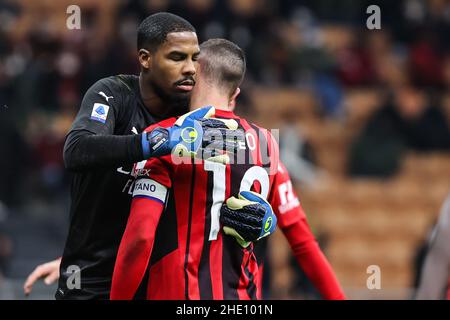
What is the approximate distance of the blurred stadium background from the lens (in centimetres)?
1257

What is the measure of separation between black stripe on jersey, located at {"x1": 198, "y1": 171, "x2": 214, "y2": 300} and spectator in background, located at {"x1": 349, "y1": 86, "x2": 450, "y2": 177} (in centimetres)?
945

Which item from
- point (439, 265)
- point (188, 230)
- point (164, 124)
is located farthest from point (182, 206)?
point (439, 265)

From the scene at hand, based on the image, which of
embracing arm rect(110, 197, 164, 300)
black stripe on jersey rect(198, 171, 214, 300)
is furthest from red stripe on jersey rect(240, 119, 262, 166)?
embracing arm rect(110, 197, 164, 300)

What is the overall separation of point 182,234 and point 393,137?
9.71 m

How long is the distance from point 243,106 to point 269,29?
2.17 meters

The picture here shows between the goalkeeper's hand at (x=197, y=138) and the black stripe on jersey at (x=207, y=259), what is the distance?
4.7 inches

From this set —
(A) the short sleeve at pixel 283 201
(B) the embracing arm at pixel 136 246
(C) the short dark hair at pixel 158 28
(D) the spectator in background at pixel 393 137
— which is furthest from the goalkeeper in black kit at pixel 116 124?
(D) the spectator in background at pixel 393 137

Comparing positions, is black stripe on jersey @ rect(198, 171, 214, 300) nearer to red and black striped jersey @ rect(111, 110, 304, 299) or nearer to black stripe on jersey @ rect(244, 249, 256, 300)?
red and black striped jersey @ rect(111, 110, 304, 299)

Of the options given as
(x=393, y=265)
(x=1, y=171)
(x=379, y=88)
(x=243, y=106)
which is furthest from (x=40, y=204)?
(x=379, y=88)

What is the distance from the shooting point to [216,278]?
461 cm

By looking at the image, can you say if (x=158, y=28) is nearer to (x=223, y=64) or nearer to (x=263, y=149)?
(x=223, y=64)

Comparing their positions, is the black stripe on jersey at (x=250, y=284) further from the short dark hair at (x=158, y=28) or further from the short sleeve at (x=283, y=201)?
the short dark hair at (x=158, y=28)

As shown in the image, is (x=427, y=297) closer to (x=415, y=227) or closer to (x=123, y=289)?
(x=123, y=289)

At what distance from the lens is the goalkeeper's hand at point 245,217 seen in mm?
4559
